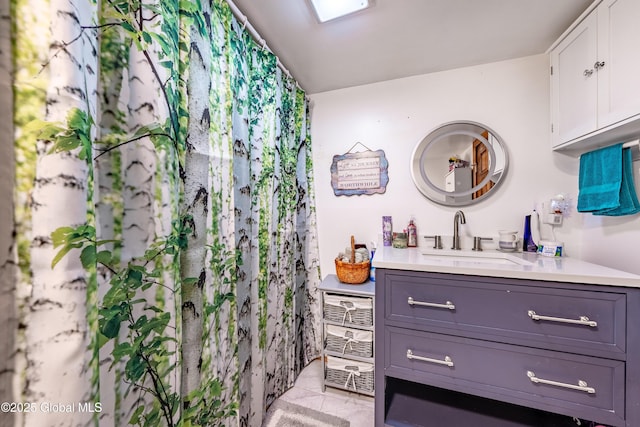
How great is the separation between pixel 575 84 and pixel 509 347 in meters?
1.38

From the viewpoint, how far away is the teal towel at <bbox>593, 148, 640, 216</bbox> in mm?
1057

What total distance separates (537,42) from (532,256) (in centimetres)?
126

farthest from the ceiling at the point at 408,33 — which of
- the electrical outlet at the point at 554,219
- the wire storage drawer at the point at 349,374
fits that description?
the wire storage drawer at the point at 349,374

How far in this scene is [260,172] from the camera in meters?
1.30

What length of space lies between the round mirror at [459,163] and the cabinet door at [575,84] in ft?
0.96

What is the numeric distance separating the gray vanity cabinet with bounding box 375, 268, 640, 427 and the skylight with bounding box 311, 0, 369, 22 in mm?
1287

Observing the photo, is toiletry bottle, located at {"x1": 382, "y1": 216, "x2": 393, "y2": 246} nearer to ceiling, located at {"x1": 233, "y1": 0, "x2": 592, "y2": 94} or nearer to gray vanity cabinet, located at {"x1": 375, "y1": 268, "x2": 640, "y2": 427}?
gray vanity cabinet, located at {"x1": 375, "y1": 268, "x2": 640, "y2": 427}

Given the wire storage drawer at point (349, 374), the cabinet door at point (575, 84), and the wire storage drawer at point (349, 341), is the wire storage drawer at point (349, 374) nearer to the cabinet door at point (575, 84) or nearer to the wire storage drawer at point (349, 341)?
the wire storage drawer at point (349, 341)

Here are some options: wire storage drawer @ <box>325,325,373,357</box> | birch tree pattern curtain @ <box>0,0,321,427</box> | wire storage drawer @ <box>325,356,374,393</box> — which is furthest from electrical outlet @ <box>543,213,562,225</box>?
birch tree pattern curtain @ <box>0,0,321,427</box>

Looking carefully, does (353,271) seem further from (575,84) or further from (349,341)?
(575,84)

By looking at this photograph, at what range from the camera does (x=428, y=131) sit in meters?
1.66

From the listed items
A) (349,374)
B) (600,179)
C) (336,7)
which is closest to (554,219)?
(600,179)

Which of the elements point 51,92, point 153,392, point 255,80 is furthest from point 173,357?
point 255,80

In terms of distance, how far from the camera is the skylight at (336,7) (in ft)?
3.54
